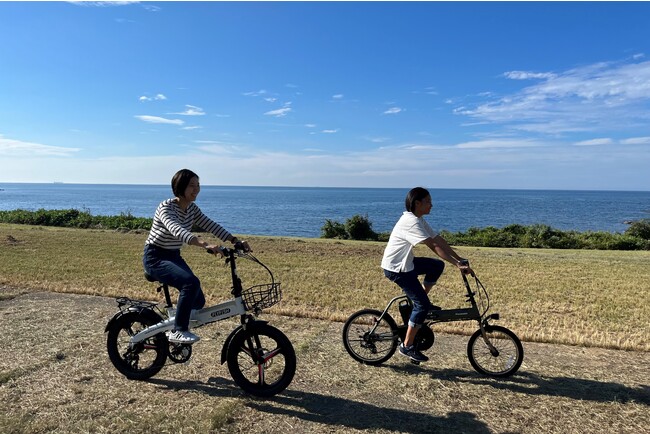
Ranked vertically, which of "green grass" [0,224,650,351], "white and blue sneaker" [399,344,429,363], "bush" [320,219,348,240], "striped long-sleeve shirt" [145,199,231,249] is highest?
"striped long-sleeve shirt" [145,199,231,249]

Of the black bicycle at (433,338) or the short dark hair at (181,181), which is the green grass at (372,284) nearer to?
the black bicycle at (433,338)

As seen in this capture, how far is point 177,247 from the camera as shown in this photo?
457cm

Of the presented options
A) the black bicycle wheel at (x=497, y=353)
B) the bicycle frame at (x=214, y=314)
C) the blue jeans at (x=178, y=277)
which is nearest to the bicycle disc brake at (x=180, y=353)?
the bicycle frame at (x=214, y=314)

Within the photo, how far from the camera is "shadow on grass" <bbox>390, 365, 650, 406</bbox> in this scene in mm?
4461

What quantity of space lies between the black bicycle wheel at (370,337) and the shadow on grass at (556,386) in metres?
0.30

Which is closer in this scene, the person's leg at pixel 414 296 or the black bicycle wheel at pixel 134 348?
the black bicycle wheel at pixel 134 348

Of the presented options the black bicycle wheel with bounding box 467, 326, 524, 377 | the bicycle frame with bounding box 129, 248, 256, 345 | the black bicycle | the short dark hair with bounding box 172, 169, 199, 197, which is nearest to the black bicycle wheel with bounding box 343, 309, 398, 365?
the black bicycle

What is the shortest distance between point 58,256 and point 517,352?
1397 cm

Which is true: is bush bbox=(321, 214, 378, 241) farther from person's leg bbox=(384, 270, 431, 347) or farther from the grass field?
person's leg bbox=(384, 270, 431, 347)

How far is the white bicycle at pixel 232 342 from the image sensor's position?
4301 mm

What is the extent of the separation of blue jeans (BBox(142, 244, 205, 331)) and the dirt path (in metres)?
0.83

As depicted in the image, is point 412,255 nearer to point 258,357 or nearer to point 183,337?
point 258,357

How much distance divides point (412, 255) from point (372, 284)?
6.80 metres

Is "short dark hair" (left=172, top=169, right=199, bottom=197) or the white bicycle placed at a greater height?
"short dark hair" (left=172, top=169, right=199, bottom=197)
